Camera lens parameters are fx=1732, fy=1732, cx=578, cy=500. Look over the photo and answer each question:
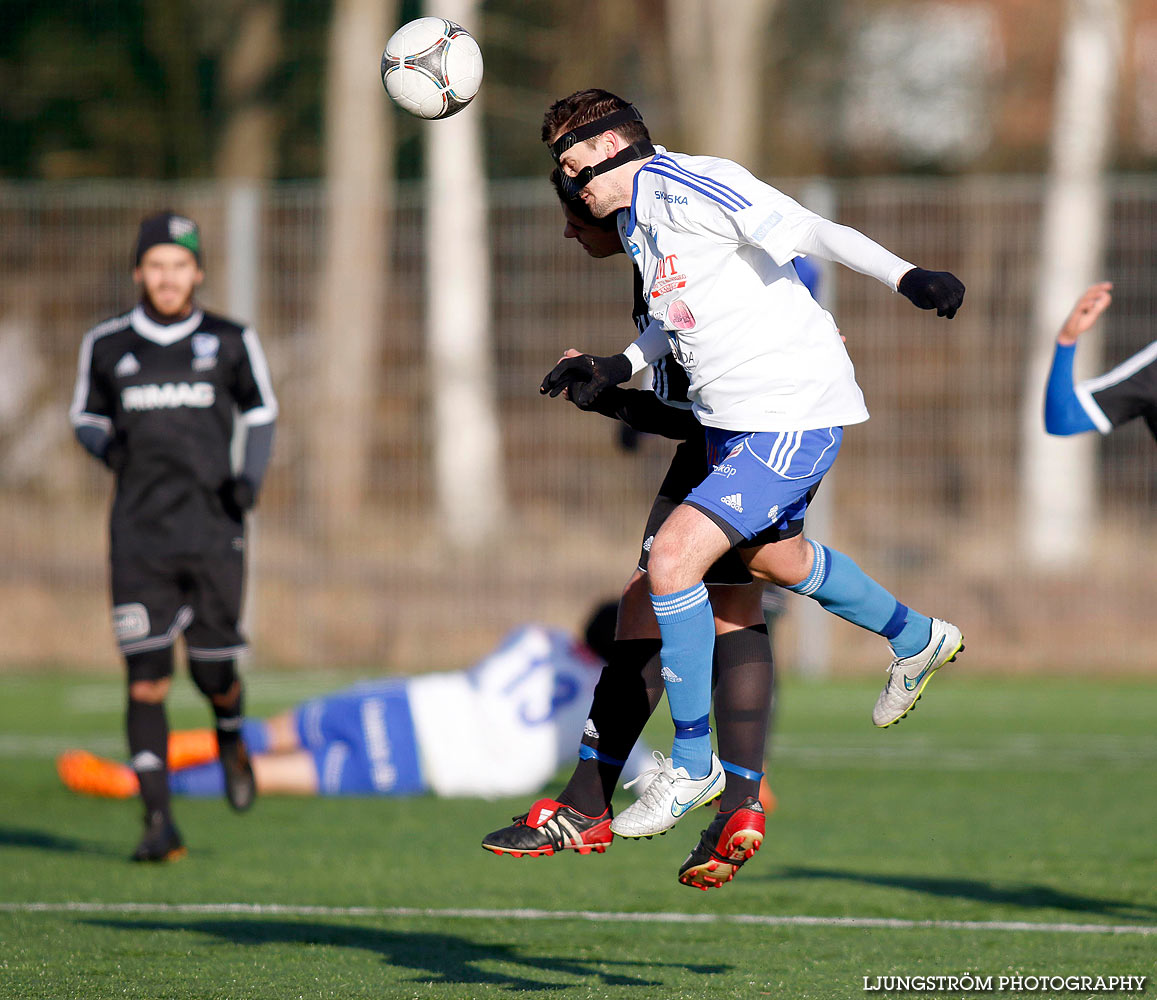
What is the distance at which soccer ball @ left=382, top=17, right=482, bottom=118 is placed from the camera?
4.99 m

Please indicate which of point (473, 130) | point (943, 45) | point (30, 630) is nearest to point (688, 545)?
point (30, 630)

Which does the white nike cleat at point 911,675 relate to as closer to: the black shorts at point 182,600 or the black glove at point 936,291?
the black glove at point 936,291

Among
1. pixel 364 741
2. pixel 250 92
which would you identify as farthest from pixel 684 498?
pixel 250 92

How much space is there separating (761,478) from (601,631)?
3065mm

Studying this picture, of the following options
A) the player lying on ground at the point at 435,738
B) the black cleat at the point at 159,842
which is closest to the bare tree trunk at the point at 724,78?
the player lying on ground at the point at 435,738

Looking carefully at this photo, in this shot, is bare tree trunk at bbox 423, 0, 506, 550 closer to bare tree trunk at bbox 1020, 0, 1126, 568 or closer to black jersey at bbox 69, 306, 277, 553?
bare tree trunk at bbox 1020, 0, 1126, 568

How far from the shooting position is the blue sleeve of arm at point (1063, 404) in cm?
572

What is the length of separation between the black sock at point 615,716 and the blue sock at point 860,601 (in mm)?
472

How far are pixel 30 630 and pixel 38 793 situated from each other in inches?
200

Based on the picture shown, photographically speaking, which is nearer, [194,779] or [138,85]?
A: [194,779]

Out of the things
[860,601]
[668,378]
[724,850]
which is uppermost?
[668,378]

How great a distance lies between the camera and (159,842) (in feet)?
21.3

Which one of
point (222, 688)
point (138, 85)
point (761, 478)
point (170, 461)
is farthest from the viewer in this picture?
point (138, 85)

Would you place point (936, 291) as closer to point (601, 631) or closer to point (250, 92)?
point (601, 631)
